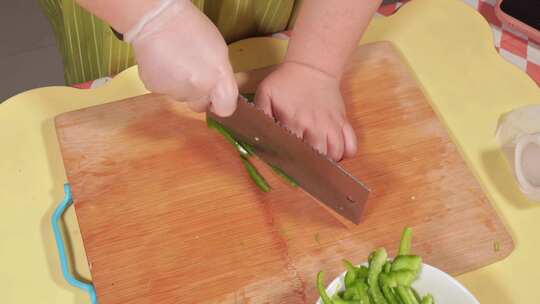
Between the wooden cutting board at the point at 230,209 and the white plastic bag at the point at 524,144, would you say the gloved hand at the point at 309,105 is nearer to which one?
the wooden cutting board at the point at 230,209

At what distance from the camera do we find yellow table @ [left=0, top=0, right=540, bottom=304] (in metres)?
0.93

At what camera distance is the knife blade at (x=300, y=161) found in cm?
90

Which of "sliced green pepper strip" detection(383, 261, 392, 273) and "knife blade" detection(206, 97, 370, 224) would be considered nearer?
"sliced green pepper strip" detection(383, 261, 392, 273)

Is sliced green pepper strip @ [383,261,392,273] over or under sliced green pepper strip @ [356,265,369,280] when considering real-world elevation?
over

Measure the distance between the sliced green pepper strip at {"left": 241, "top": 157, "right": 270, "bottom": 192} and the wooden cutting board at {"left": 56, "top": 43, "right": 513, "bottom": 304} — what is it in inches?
0.4

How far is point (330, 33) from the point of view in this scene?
104 centimetres

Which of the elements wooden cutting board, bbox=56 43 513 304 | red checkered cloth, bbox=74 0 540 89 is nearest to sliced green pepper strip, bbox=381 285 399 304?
wooden cutting board, bbox=56 43 513 304

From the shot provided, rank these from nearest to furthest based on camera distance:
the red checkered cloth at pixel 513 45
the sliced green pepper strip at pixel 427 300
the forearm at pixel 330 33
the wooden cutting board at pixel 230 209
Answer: the sliced green pepper strip at pixel 427 300
the wooden cutting board at pixel 230 209
the forearm at pixel 330 33
the red checkered cloth at pixel 513 45

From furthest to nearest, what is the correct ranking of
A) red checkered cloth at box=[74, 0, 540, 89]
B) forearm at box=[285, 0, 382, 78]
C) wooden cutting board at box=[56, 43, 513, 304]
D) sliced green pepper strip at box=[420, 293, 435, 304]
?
1. red checkered cloth at box=[74, 0, 540, 89]
2. forearm at box=[285, 0, 382, 78]
3. wooden cutting board at box=[56, 43, 513, 304]
4. sliced green pepper strip at box=[420, 293, 435, 304]

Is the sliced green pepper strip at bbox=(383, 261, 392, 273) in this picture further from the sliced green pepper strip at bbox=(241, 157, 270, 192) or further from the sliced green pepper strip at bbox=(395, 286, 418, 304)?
the sliced green pepper strip at bbox=(241, 157, 270, 192)

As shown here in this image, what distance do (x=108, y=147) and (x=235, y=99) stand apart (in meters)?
0.25

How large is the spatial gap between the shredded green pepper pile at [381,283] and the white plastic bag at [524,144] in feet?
1.03

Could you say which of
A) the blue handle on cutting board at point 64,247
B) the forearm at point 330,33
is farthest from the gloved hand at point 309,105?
the blue handle on cutting board at point 64,247

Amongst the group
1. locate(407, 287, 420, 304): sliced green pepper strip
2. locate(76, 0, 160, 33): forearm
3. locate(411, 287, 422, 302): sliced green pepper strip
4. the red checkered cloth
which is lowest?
locate(411, 287, 422, 302): sliced green pepper strip
